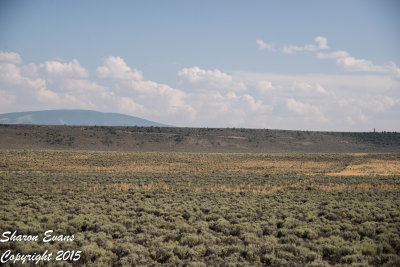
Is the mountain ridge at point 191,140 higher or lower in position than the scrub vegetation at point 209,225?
higher

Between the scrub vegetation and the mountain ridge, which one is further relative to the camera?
the mountain ridge

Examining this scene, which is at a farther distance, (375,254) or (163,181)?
(163,181)

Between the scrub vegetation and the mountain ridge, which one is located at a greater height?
the mountain ridge

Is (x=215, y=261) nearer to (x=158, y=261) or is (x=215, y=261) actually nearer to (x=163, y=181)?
(x=158, y=261)

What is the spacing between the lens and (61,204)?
56.7ft

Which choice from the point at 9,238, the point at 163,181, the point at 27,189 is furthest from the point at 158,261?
the point at 163,181

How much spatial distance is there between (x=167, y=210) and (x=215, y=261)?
7.34 m

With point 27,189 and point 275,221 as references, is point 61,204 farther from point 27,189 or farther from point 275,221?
point 275,221

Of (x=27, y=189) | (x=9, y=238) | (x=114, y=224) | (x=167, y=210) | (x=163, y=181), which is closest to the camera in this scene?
(x=9, y=238)

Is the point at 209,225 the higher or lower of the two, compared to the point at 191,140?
lower

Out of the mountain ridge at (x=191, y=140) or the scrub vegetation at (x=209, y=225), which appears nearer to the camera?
the scrub vegetation at (x=209, y=225)

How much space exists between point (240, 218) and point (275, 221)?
5.45 ft

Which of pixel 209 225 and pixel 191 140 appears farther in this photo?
pixel 191 140

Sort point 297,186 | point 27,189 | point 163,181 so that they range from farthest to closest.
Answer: point 163,181 → point 297,186 → point 27,189
